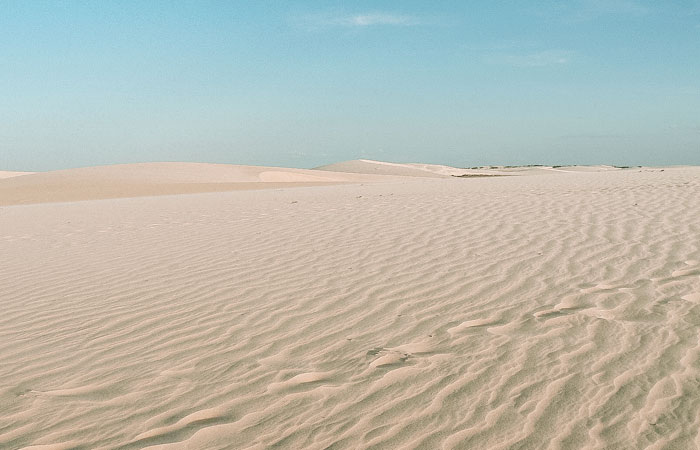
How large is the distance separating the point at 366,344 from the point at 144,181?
1430 inches

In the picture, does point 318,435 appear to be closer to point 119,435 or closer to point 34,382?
point 119,435

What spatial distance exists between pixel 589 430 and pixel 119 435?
235cm

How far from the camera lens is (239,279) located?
6.19 metres

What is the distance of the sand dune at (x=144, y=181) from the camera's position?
3019cm

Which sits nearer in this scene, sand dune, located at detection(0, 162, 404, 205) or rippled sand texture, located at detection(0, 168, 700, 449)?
rippled sand texture, located at detection(0, 168, 700, 449)

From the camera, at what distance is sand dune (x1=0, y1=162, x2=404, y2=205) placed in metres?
30.2

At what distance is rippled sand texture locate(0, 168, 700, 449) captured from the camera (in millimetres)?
2930

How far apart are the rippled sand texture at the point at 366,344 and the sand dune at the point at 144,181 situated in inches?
Answer: 930

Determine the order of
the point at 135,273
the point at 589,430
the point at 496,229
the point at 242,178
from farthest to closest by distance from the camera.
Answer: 1. the point at 242,178
2. the point at 496,229
3. the point at 135,273
4. the point at 589,430

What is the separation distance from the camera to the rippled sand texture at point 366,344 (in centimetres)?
293

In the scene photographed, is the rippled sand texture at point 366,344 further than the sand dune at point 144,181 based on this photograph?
No

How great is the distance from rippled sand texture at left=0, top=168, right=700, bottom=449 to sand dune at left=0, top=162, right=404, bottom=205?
23.6 meters

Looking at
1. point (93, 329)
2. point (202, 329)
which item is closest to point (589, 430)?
point (202, 329)

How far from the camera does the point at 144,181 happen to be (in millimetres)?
37562
